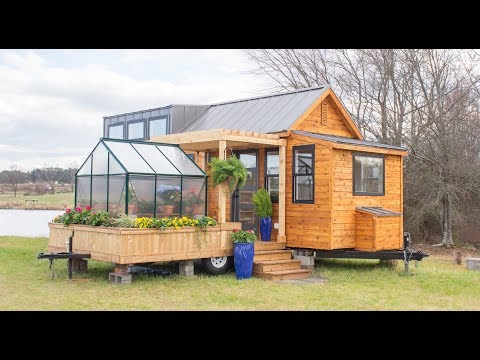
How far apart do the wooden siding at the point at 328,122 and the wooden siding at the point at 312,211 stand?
119 centimetres

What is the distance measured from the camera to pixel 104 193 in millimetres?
11711

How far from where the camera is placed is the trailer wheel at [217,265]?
11703 mm

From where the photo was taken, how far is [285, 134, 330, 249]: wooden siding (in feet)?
40.4

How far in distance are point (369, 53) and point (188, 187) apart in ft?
40.8

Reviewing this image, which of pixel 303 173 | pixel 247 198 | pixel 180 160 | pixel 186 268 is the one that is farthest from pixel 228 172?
pixel 247 198

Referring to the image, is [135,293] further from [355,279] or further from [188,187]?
[355,279]

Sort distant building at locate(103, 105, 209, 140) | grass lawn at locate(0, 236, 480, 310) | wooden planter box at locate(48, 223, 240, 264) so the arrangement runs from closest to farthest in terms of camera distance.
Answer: grass lawn at locate(0, 236, 480, 310) < wooden planter box at locate(48, 223, 240, 264) < distant building at locate(103, 105, 209, 140)

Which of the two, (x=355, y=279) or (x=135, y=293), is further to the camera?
(x=355, y=279)

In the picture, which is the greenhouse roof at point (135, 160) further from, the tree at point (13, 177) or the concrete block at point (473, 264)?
the tree at point (13, 177)

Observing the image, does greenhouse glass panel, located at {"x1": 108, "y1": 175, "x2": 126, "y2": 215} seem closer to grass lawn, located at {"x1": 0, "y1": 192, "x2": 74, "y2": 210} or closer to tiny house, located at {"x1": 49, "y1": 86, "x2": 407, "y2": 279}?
tiny house, located at {"x1": 49, "y1": 86, "x2": 407, "y2": 279}

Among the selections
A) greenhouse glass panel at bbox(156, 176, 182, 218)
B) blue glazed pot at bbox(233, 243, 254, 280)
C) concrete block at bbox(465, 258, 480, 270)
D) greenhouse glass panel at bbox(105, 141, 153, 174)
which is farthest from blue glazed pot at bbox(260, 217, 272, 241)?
concrete block at bbox(465, 258, 480, 270)

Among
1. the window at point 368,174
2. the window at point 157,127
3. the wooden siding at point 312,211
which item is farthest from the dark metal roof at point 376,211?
the window at point 157,127

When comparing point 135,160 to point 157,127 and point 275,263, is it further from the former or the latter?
point 157,127
